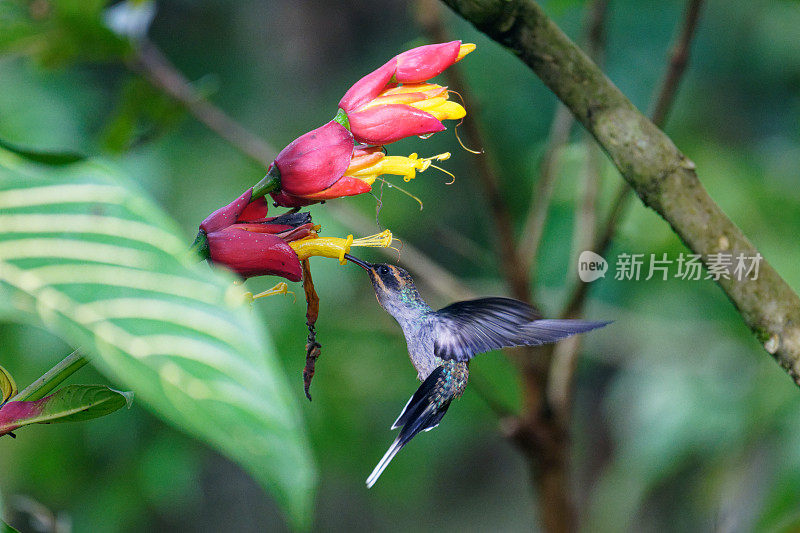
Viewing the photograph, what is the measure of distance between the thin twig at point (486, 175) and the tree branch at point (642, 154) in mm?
330

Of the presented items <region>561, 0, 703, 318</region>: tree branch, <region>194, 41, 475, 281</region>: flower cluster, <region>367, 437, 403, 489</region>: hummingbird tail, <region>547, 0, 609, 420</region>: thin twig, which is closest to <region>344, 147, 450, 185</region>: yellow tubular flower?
<region>194, 41, 475, 281</region>: flower cluster

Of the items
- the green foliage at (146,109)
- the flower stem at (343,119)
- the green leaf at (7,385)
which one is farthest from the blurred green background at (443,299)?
the flower stem at (343,119)

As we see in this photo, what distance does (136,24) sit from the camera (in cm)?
77

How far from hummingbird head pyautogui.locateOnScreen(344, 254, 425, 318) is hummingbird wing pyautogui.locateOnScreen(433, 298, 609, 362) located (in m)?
0.02

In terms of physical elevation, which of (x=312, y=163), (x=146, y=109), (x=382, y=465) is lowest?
(x=382, y=465)

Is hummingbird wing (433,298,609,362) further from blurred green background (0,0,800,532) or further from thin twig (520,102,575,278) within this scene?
thin twig (520,102,575,278)

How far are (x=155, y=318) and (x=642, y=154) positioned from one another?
26 centimetres

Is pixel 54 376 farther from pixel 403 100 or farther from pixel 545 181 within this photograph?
pixel 545 181

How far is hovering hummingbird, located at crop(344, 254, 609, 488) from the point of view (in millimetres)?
297

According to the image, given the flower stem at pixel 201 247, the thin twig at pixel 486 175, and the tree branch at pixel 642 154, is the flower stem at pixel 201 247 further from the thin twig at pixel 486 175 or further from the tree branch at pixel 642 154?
the thin twig at pixel 486 175

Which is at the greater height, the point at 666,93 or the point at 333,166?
the point at 666,93

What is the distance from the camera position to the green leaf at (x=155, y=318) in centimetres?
17

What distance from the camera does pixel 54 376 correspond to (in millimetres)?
229

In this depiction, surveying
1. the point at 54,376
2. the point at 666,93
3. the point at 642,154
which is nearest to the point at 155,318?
the point at 54,376
